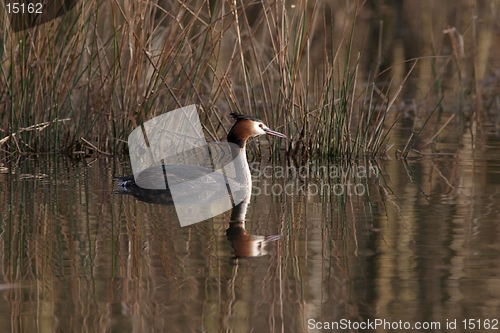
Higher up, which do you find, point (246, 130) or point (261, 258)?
point (246, 130)

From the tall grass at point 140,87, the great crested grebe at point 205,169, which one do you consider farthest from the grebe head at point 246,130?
the tall grass at point 140,87

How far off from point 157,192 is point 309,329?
3.19m

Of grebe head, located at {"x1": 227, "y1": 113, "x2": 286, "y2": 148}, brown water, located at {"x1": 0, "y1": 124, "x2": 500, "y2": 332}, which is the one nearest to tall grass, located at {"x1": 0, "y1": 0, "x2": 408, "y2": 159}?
grebe head, located at {"x1": 227, "y1": 113, "x2": 286, "y2": 148}

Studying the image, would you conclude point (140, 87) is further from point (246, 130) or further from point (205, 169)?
point (205, 169)

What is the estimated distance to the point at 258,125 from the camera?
749 cm

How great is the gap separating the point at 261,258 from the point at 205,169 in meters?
2.41

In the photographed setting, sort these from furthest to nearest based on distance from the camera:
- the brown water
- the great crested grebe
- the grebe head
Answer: the grebe head
the great crested grebe
the brown water

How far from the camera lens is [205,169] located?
7.20 meters

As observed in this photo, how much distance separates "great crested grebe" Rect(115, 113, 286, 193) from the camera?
681 centimetres

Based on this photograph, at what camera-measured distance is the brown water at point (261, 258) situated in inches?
155

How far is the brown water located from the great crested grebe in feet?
0.52

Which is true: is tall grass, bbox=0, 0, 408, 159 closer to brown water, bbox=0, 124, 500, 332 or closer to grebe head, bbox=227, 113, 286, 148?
grebe head, bbox=227, 113, 286, 148

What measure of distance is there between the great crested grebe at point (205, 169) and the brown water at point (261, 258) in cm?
16

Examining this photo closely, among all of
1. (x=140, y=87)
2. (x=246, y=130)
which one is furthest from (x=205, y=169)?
(x=140, y=87)
